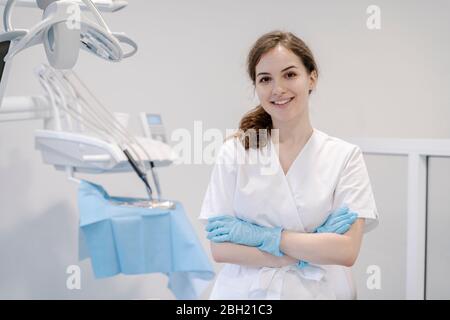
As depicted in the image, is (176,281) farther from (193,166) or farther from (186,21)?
(186,21)

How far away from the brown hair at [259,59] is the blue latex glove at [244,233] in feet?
0.55

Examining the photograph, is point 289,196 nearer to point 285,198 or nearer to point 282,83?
point 285,198

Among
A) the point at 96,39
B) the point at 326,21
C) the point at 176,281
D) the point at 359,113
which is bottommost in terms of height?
the point at 176,281

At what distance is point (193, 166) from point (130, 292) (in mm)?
511

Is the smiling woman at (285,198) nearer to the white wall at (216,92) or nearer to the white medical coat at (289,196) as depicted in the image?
the white medical coat at (289,196)

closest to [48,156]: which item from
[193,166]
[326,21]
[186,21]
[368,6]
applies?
[193,166]

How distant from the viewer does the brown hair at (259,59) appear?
105 cm

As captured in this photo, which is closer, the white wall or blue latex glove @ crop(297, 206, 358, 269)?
blue latex glove @ crop(297, 206, 358, 269)

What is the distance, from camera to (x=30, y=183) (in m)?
1.66

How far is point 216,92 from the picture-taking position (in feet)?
4.98

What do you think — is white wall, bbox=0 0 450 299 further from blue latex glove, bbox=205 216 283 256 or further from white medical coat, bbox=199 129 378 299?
blue latex glove, bbox=205 216 283 256

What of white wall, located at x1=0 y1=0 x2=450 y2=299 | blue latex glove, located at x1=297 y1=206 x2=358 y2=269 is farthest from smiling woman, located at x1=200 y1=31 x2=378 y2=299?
white wall, located at x1=0 y1=0 x2=450 y2=299

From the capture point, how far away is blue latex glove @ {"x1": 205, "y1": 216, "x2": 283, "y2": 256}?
1.01 m

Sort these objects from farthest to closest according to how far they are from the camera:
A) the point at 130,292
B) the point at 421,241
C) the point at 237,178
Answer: the point at 130,292 < the point at 421,241 < the point at 237,178
